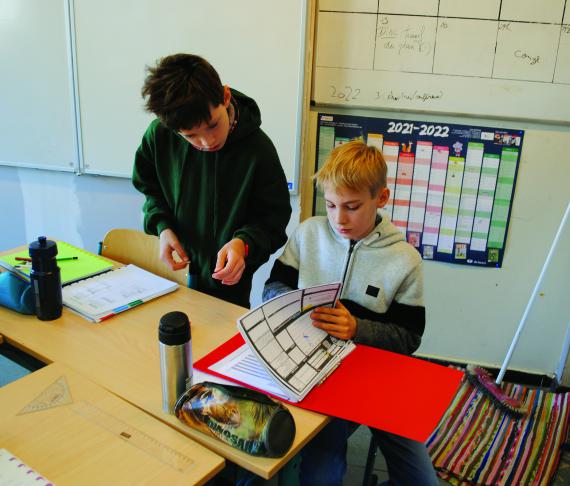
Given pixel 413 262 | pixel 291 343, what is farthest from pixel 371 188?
pixel 291 343

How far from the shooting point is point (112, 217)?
9.04ft

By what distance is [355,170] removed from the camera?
50.1 inches

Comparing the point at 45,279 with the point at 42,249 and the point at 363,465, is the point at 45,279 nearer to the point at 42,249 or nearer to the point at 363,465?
the point at 42,249

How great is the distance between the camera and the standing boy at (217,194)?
4.88 feet

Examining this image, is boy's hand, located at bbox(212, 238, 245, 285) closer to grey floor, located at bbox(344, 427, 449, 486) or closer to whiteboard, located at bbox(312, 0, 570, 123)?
grey floor, located at bbox(344, 427, 449, 486)

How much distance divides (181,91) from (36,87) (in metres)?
1.87

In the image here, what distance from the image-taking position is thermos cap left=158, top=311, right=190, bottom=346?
2.90 ft

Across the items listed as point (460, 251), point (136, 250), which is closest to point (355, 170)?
point (136, 250)

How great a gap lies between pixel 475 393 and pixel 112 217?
206 centimetres

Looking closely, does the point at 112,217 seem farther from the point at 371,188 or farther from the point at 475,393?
the point at 475,393

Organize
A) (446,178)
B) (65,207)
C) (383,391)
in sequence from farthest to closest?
1. (65,207)
2. (446,178)
3. (383,391)

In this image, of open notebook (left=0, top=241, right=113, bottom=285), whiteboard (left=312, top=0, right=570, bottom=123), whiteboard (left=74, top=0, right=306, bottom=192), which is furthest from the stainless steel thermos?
whiteboard (left=312, top=0, right=570, bottom=123)

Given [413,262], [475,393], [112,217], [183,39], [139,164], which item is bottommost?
[475,393]

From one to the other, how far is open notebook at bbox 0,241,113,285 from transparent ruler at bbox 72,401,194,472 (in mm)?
633
